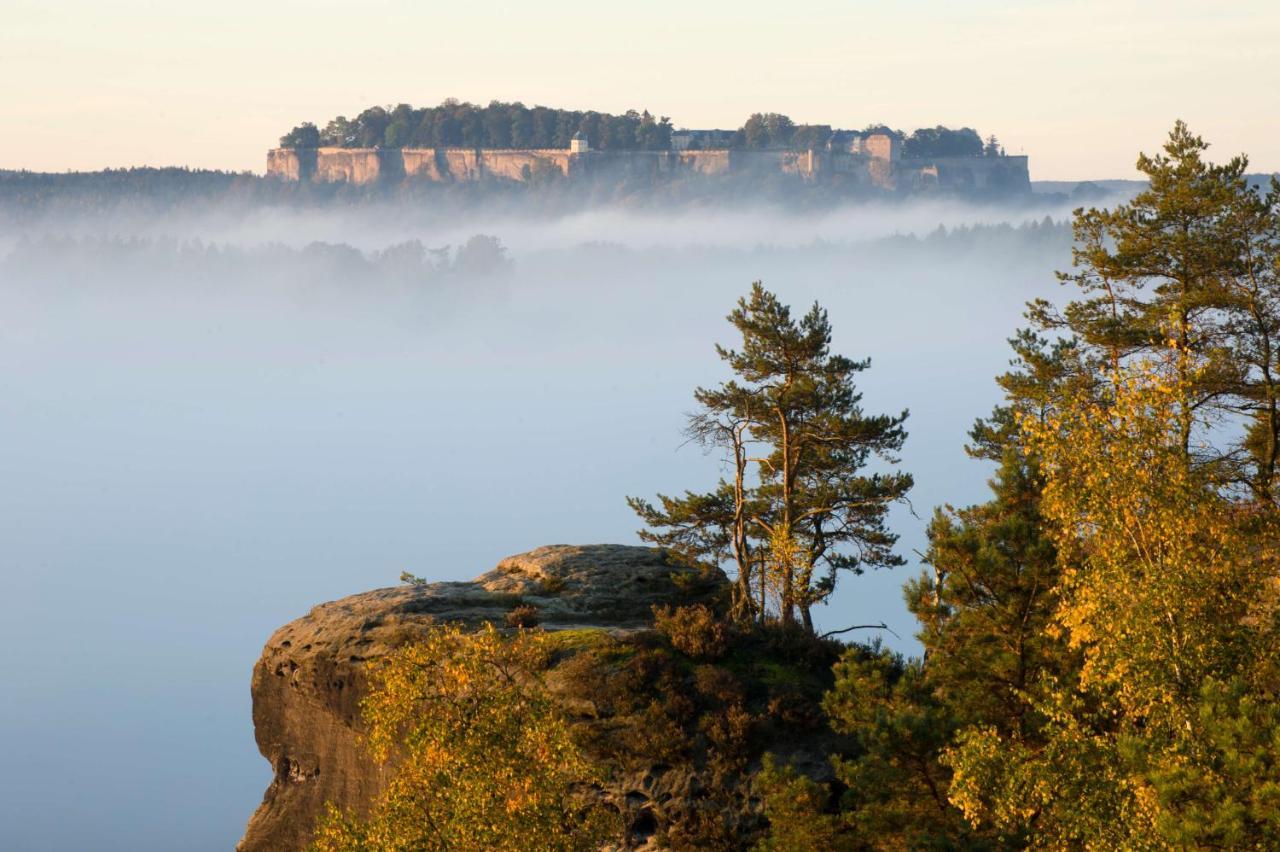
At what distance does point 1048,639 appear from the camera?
102 ft

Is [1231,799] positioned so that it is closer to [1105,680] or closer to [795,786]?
[1105,680]

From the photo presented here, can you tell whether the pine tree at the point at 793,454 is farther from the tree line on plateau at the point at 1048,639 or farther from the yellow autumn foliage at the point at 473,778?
the yellow autumn foliage at the point at 473,778

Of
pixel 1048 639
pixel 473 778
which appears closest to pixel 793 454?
pixel 1048 639

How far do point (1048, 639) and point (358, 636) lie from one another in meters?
20.7

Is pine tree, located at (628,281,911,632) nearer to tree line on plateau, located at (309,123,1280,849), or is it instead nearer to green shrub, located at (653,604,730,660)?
tree line on plateau, located at (309,123,1280,849)

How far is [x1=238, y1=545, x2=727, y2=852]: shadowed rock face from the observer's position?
43.3 metres

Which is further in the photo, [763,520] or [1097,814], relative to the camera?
[763,520]

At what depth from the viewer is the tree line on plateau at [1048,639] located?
2325 centimetres

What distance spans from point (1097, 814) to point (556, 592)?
81.2ft

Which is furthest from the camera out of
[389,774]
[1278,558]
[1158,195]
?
[1158,195]

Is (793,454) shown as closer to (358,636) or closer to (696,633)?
(696,633)

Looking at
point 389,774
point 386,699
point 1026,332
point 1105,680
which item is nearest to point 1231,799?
point 1105,680

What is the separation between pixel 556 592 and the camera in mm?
45625

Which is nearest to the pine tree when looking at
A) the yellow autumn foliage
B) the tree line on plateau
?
the tree line on plateau
